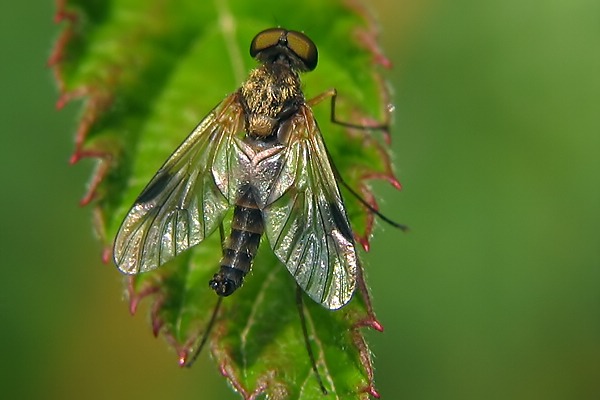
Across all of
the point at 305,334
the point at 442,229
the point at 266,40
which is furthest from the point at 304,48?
the point at 442,229

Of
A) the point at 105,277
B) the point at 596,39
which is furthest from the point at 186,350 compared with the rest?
the point at 596,39

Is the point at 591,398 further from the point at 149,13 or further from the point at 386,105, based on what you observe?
the point at 149,13

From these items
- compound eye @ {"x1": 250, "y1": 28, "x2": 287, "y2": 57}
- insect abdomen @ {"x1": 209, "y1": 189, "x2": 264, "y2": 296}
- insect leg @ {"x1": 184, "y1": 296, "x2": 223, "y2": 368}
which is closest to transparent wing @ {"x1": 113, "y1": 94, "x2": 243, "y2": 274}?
insect abdomen @ {"x1": 209, "y1": 189, "x2": 264, "y2": 296}

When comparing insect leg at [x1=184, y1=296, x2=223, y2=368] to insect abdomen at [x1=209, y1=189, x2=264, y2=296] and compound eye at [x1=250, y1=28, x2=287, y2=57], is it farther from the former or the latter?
compound eye at [x1=250, y1=28, x2=287, y2=57]

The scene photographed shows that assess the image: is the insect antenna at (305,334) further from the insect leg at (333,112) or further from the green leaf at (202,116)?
the insect leg at (333,112)

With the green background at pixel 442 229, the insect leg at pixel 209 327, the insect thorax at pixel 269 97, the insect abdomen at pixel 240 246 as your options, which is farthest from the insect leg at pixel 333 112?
the green background at pixel 442 229

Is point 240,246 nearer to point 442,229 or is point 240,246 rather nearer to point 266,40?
point 266,40

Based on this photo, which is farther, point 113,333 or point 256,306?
point 113,333
